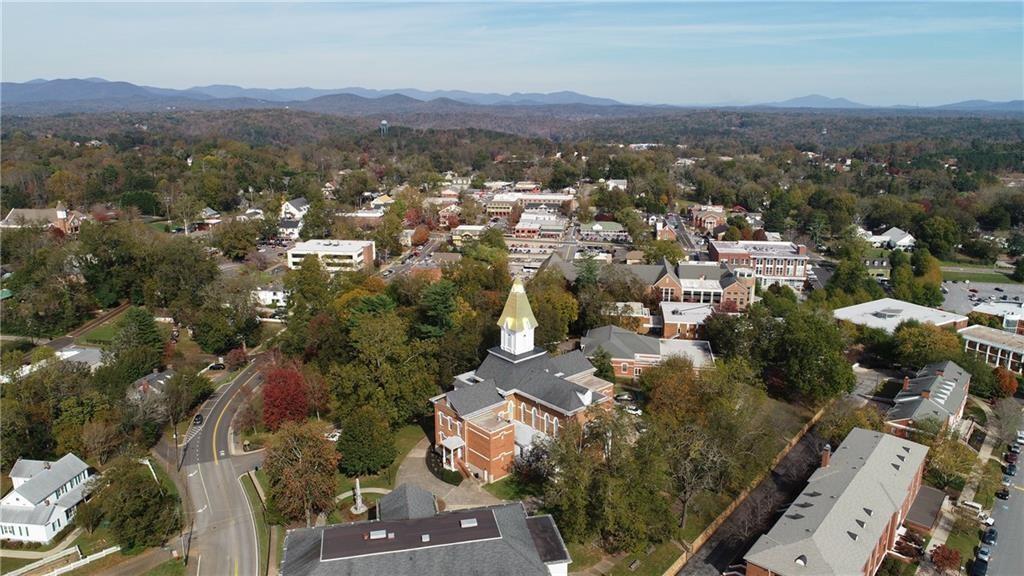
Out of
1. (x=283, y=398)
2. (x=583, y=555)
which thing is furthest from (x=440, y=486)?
(x=283, y=398)

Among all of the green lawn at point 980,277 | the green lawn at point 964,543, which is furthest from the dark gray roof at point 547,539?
the green lawn at point 980,277

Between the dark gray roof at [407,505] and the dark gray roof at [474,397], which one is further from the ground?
the dark gray roof at [474,397]

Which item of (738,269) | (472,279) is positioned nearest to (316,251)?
(472,279)

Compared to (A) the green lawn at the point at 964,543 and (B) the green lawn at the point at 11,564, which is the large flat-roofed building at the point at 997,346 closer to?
(A) the green lawn at the point at 964,543

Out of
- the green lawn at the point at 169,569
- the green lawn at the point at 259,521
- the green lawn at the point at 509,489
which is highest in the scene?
the green lawn at the point at 509,489

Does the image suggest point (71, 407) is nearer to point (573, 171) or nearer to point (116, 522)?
point (116, 522)

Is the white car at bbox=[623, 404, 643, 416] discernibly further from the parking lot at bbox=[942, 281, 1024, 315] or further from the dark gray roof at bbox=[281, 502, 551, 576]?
the parking lot at bbox=[942, 281, 1024, 315]

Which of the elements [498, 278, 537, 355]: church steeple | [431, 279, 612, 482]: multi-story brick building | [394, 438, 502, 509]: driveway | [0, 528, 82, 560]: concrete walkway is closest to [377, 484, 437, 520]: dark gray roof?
[394, 438, 502, 509]: driveway
